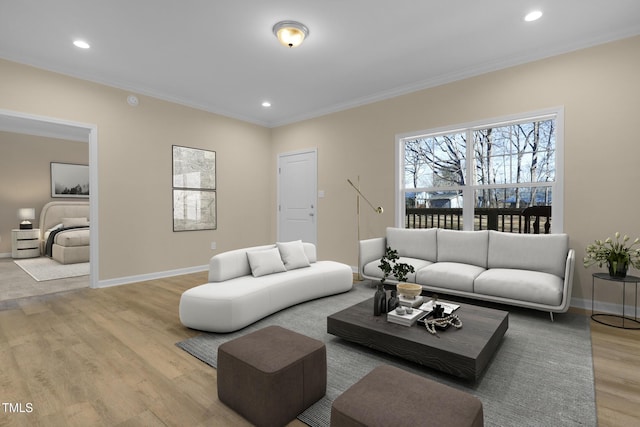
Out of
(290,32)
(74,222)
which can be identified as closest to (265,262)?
(290,32)

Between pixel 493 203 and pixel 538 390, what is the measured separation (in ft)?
8.78

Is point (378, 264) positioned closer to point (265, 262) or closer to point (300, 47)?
point (265, 262)

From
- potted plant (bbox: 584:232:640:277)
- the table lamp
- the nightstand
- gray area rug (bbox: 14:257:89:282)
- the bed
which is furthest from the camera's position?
the table lamp

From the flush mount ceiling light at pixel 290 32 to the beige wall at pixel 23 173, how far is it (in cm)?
700

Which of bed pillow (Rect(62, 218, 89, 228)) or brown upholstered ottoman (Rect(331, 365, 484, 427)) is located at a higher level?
bed pillow (Rect(62, 218, 89, 228))

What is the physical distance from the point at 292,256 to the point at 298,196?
2.48 meters

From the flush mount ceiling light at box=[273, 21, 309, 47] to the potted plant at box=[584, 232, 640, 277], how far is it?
3.52m

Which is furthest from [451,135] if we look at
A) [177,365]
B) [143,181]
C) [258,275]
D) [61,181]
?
[61,181]

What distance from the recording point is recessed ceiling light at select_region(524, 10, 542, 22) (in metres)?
2.90

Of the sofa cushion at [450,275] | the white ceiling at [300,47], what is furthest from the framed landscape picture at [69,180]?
the sofa cushion at [450,275]

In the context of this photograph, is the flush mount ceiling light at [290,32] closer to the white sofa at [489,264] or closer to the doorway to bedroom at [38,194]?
the white sofa at [489,264]

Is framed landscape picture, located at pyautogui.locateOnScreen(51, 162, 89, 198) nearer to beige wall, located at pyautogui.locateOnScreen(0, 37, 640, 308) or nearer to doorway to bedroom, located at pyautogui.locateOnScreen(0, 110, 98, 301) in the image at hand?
doorway to bedroom, located at pyautogui.locateOnScreen(0, 110, 98, 301)

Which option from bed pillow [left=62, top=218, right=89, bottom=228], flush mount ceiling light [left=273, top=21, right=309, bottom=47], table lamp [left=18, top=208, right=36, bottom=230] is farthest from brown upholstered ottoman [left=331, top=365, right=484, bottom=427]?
table lamp [left=18, top=208, right=36, bottom=230]

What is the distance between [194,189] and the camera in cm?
539
